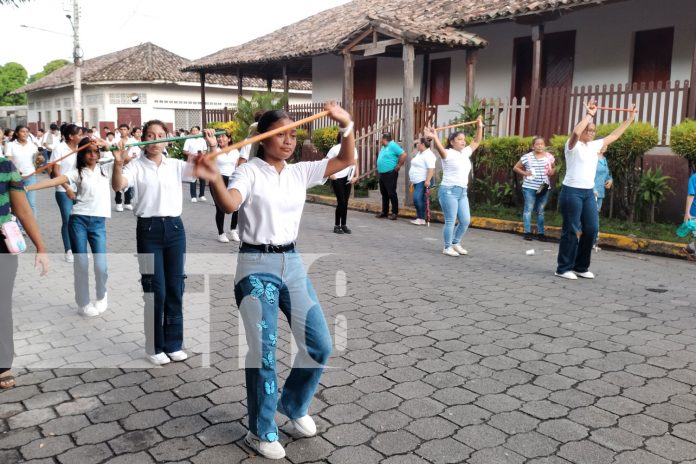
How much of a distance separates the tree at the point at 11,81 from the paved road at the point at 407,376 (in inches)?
2891

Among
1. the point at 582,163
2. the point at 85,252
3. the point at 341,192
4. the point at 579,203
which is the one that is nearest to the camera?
the point at 85,252

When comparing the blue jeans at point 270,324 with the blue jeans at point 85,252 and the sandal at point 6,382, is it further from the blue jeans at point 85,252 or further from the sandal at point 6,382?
the blue jeans at point 85,252

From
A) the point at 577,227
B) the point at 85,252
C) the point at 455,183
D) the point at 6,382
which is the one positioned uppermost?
the point at 455,183

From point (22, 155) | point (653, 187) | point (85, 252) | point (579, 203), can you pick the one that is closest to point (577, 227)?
point (579, 203)

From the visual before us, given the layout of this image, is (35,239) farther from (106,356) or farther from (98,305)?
(98,305)

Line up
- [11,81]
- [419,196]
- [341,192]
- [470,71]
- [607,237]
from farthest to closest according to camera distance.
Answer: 1. [11,81]
2. [470,71]
3. [419,196]
4. [341,192]
5. [607,237]

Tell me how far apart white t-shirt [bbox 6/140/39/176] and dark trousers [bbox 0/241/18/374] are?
7191mm

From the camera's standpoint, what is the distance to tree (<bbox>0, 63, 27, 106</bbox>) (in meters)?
70.6

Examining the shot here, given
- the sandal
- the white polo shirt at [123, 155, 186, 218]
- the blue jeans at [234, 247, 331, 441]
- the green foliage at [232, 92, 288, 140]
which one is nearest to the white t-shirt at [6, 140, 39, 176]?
the white polo shirt at [123, 155, 186, 218]

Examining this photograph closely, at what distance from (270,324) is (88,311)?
320 centimetres

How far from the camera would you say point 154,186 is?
4.55 m

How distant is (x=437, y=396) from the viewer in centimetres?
394

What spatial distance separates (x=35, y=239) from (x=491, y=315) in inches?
150

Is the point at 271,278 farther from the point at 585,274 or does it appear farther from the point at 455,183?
the point at 455,183
